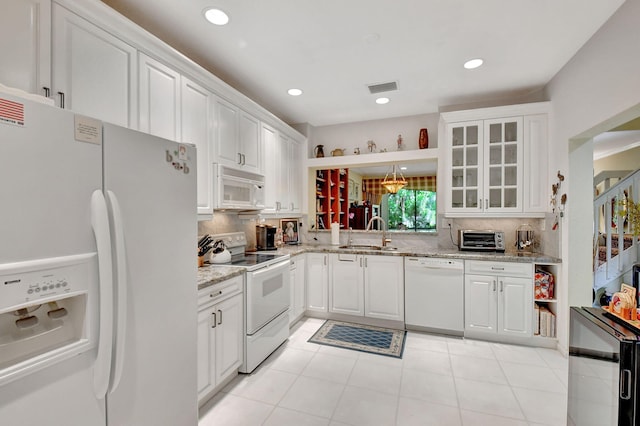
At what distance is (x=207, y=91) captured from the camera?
2436 mm

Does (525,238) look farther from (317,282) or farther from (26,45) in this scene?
(26,45)

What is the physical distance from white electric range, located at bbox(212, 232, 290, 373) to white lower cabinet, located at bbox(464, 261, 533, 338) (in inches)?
77.3

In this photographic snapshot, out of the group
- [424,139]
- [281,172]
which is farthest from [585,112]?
[281,172]

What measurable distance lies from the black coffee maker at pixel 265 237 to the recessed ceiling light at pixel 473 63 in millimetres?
2628

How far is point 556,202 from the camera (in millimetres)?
2900

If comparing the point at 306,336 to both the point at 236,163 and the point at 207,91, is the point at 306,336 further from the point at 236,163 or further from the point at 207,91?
the point at 207,91

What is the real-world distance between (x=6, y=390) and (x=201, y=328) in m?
1.15

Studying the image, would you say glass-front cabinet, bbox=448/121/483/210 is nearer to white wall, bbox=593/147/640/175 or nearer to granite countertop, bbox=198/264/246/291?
granite countertop, bbox=198/264/246/291

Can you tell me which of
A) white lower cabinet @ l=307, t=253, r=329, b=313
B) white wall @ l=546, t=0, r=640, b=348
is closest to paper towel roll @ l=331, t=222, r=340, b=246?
white lower cabinet @ l=307, t=253, r=329, b=313

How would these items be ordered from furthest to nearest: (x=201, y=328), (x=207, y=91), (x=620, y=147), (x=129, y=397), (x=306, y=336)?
1. (x=620, y=147)
2. (x=306, y=336)
3. (x=207, y=91)
4. (x=201, y=328)
5. (x=129, y=397)

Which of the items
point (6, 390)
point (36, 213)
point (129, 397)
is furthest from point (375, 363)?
point (36, 213)

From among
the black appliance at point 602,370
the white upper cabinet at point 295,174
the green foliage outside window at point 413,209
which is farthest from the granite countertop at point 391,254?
the green foliage outside window at point 413,209

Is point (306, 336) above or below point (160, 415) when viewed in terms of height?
below

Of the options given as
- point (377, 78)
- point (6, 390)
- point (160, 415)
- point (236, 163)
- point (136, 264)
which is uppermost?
point (377, 78)
